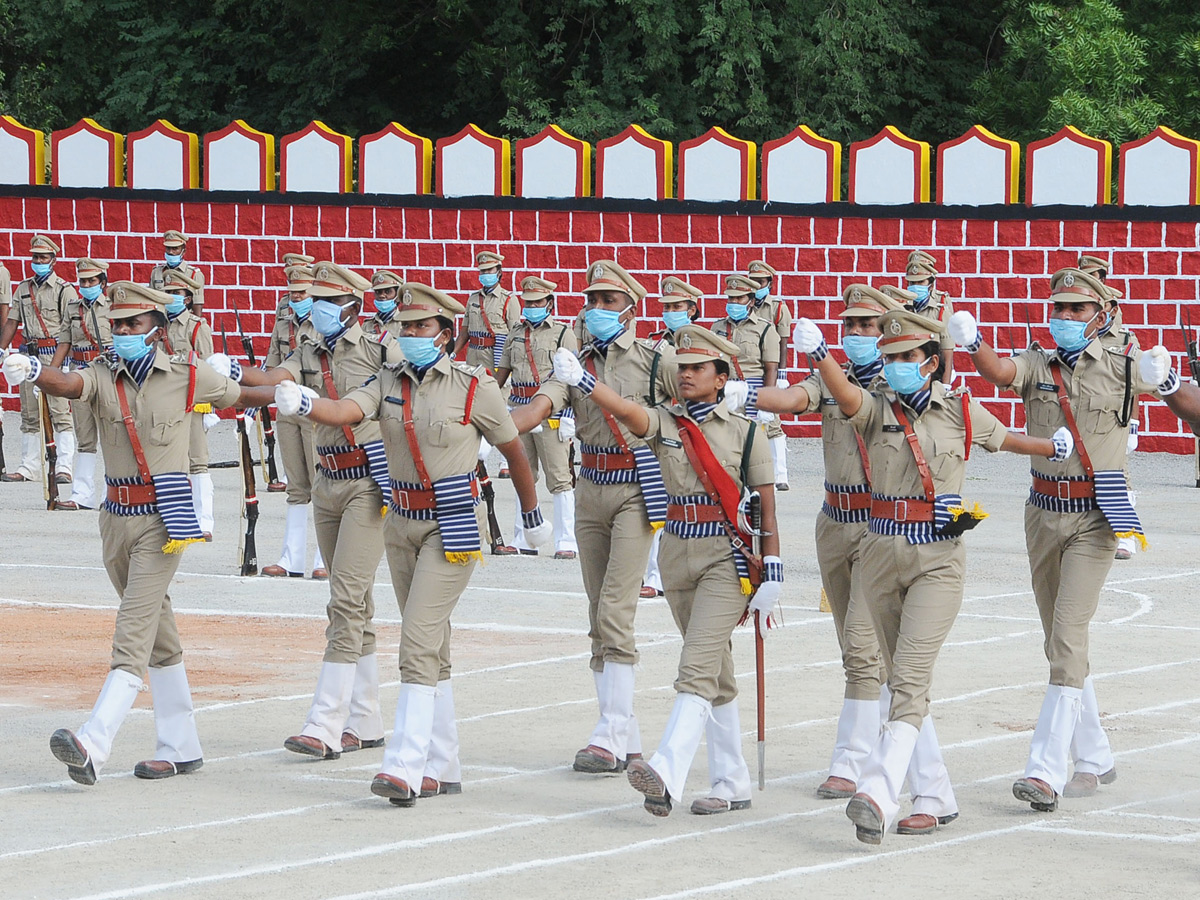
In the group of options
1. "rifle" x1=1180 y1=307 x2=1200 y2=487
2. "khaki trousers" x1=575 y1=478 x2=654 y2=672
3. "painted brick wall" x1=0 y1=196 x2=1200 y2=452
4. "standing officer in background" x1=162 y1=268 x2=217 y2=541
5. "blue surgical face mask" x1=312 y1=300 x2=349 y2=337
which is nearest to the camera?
"khaki trousers" x1=575 y1=478 x2=654 y2=672

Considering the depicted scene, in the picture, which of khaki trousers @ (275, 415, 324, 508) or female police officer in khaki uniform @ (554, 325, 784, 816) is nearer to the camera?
female police officer in khaki uniform @ (554, 325, 784, 816)

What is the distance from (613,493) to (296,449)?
562 centimetres

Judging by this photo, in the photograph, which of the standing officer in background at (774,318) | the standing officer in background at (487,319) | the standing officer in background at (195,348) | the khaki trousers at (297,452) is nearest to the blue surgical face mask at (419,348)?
the khaki trousers at (297,452)

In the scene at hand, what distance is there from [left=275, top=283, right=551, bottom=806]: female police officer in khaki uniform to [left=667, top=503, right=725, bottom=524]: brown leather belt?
826 mm

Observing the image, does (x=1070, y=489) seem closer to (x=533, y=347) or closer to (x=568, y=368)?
(x=568, y=368)

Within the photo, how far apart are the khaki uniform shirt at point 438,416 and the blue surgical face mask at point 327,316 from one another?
2208mm

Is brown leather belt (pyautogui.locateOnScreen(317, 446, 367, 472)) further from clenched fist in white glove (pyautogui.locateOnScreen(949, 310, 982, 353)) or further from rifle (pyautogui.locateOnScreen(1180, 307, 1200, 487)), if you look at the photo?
rifle (pyautogui.locateOnScreen(1180, 307, 1200, 487))

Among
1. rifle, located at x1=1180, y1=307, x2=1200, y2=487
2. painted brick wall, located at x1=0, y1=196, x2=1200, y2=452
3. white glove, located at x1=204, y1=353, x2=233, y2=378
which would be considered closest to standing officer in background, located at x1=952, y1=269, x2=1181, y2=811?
white glove, located at x1=204, y1=353, x2=233, y2=378

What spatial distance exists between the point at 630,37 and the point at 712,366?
2377cm

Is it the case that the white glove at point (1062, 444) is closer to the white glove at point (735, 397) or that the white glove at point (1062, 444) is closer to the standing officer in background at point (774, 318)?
the white glove at point (735, 397)

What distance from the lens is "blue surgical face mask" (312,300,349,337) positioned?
40.7ft

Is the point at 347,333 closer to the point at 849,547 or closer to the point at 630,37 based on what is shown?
the point at 849,547

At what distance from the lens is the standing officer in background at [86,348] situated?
65.8ft

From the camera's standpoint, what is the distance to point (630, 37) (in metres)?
32.9
